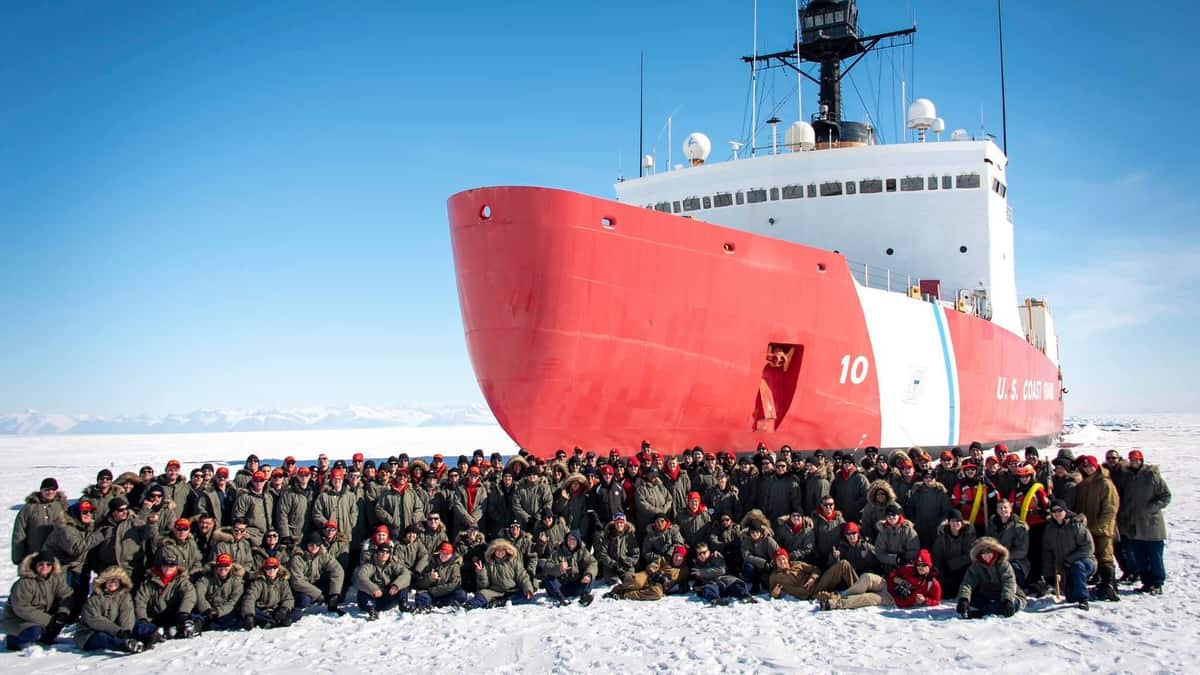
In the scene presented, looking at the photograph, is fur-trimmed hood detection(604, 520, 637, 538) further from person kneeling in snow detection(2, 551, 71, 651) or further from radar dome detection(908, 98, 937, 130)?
radar dome detection(908, 98, 937, 130)

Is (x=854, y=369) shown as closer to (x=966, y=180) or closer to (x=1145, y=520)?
(x=1145, y=520)

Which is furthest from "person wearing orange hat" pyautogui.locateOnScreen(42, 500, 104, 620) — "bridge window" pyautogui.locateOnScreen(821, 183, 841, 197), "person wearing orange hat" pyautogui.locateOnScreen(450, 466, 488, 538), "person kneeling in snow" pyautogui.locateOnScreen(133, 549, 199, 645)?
"bridge window" pyautogui.locateOnScreen(821, 183, 841, 197)

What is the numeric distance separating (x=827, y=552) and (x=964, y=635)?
149cm

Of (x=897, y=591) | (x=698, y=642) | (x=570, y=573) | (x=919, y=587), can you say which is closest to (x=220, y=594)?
(x=570, y=573)

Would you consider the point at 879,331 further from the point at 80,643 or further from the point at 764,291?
the point at 80,643

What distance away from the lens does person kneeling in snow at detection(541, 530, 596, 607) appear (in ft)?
22.6

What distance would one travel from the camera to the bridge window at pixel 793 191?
16375 mm

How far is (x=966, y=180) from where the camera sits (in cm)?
1662

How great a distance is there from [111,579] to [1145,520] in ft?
24.0

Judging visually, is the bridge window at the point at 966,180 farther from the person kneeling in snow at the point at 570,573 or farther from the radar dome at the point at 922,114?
the person kneeling in snow at the point at 570,573

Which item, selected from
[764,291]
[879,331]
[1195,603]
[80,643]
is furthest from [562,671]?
[879,331]

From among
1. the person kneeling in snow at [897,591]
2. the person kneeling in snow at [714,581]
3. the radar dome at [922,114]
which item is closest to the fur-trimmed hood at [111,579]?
the person kneeling in snow at [714,581]

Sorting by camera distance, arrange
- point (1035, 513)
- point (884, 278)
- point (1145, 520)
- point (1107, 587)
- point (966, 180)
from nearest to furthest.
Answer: point (1107, 587) → point (1145, 520) → point (1035, 513) → point (884, 278) → point (966, 180)

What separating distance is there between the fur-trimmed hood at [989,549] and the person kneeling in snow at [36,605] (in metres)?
6.28
